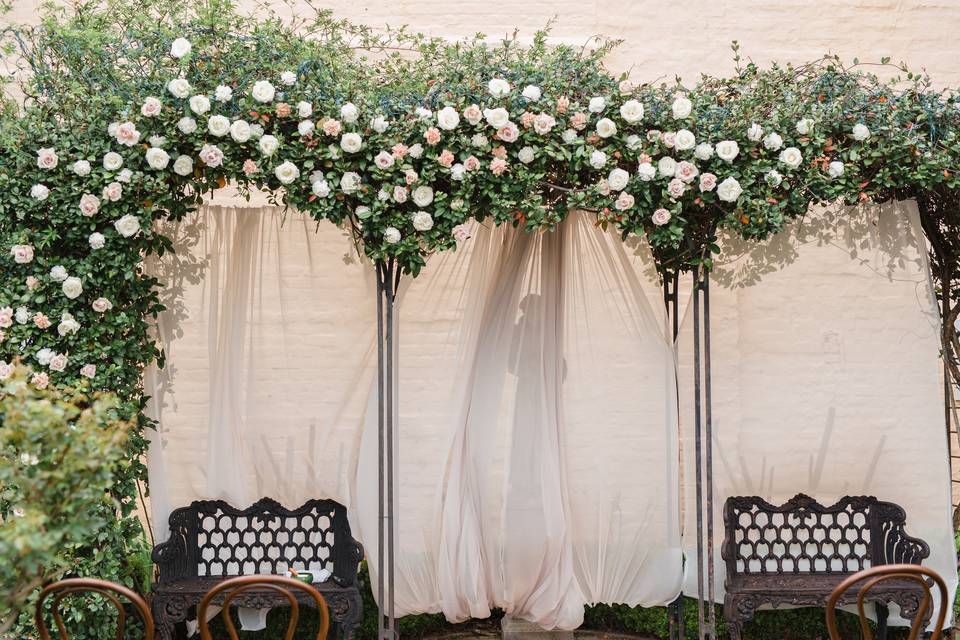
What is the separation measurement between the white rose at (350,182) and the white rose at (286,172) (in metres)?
0.19

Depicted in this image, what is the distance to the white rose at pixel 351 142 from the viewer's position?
11.9 ft

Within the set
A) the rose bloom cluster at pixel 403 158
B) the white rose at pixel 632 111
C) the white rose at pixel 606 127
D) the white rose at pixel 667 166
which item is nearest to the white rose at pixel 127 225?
the rose bloom cluster at pixel 403 158

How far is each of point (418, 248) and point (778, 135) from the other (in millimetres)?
1544

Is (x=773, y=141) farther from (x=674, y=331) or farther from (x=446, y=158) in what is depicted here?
(x=446, y=158)

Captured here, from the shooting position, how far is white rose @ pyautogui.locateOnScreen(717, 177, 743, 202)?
3.71 meters

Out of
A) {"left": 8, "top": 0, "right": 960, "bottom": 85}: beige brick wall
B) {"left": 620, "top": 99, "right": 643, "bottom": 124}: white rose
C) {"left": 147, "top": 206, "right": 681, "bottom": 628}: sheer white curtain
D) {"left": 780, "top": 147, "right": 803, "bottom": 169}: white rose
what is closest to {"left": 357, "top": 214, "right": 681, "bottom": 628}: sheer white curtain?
{"left": 147, "top": 206, "right": 681, "bottom": 628}: sheer white curtain

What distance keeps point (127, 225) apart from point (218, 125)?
1.81 ft

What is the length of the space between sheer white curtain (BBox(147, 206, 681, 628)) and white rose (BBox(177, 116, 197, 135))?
1.84ft

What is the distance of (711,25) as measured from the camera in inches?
231

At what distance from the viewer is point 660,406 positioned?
4.26 m

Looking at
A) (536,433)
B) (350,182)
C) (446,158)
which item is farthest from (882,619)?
(350,182)

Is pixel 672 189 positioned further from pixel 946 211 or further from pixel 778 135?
pixel 946 211

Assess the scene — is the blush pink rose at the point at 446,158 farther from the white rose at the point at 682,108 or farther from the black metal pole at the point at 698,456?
the black metal pole at the point at 698,456

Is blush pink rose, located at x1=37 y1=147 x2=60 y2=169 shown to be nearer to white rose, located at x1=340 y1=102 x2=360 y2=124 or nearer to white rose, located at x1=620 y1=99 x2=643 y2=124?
white rose, located at x1=340 y1=102 x2=360 y2=124
